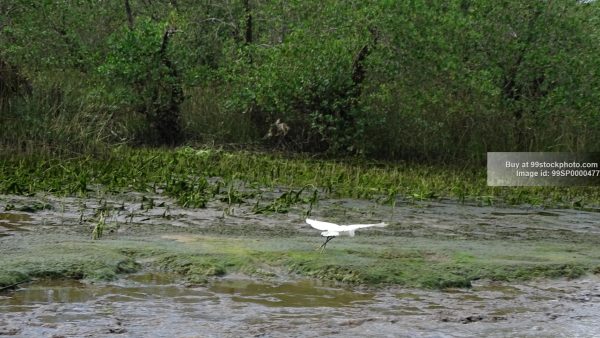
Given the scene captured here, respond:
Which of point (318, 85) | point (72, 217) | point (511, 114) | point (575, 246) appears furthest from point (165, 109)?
point (575, 246)

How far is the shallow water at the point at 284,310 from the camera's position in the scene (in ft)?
15.2

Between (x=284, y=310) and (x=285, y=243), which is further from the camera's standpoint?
(x=285, y=243)

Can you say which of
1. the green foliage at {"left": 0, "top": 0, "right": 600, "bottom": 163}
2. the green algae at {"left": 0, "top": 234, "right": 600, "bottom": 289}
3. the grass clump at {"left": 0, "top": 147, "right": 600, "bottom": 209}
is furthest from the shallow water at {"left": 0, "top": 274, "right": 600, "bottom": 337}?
the green foliage at {"left": 0, "top": 0, "right": 600, "bottom": 163}

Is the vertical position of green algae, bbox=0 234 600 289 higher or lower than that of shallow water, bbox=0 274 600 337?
higher

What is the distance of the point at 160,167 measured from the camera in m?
13.2

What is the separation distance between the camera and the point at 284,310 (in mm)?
5102

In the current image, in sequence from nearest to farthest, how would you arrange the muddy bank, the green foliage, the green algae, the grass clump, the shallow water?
1. the shallow water
2. the green algae
3. the muddy bank
4. the grass clump
5. the green foliage

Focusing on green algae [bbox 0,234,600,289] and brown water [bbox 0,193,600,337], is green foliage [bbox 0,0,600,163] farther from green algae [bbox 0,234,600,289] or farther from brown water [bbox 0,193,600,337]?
brown water [bbox 0,193,600,337]

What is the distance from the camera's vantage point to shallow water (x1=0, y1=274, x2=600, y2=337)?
182 inches

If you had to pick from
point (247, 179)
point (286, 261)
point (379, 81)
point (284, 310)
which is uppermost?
point (379, 81)

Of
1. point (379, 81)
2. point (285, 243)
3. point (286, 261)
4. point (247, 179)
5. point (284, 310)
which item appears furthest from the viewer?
point (379, 81)

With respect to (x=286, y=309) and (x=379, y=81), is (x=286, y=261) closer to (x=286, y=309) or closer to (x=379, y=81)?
(x=286, y=309)

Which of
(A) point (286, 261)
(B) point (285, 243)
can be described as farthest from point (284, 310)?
(B) point (285, 243)

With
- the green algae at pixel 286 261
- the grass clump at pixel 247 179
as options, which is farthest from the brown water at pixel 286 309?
the grass clump at pixel 247 179
